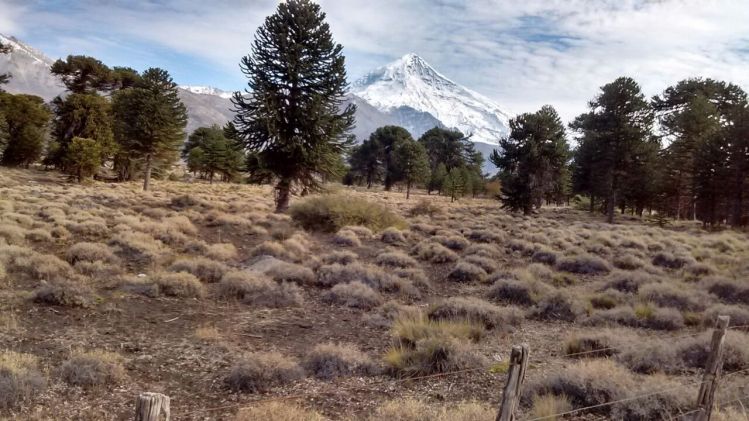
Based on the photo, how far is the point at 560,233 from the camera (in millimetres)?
26016

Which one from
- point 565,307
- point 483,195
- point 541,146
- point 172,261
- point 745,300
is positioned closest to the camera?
point 565,307

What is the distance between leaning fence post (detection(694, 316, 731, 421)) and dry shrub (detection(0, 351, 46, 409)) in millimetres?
7501

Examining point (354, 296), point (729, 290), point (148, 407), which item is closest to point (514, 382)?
point (148, 407)

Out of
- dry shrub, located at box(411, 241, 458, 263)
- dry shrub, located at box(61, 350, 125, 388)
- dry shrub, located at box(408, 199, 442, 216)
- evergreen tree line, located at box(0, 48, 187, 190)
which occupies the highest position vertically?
evergreen tree line, located at box(0, 48, 187, 190)

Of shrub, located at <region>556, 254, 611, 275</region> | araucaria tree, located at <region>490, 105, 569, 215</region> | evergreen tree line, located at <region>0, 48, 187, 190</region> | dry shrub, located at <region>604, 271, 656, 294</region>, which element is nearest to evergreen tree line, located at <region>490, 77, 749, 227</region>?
araucaria tree, located at <region>490, 105, 569, 215</region>

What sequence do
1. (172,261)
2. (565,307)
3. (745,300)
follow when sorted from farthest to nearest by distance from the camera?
(172,261) < (745,300) < (565,307)

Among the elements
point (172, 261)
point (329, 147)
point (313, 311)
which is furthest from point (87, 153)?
point (313, 311)

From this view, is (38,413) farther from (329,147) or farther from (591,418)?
(329,147)

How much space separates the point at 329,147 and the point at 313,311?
1664 centimetres

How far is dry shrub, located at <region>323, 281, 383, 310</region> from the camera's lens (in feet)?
37.3

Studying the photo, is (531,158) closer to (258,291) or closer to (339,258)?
(339,258)

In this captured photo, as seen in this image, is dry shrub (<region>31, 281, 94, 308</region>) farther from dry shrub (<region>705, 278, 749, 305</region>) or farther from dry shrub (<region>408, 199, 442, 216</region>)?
dry shrub (<region>408, 199, 442, 216</region>)

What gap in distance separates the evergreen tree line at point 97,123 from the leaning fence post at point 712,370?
41.2 m

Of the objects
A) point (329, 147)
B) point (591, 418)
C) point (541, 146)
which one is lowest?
point (591, 418)
